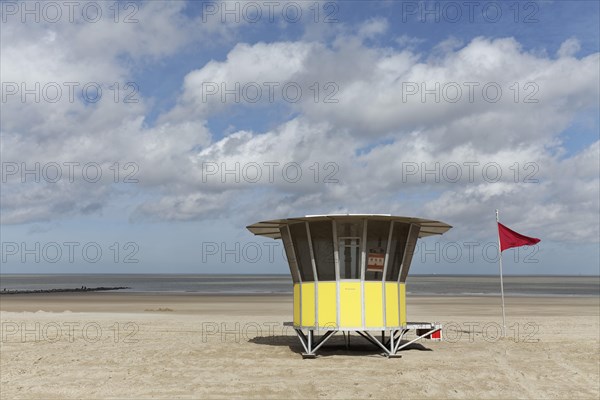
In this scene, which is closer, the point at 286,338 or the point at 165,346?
the point at 165,346

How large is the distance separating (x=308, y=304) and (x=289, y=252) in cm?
168

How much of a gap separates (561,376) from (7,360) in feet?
45.4

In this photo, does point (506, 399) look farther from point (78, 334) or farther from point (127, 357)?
point (78, 334)

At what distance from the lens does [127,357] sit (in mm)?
15789

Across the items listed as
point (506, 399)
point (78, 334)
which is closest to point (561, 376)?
point (506, 399)

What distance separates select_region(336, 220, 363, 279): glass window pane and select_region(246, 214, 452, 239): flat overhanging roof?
1.08ft

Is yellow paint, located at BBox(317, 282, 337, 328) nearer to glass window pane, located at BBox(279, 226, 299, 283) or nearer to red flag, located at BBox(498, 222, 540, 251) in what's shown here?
glass window pane, located at BBox(279, 226, 299, 283)

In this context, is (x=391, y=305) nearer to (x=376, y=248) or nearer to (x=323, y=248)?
(x=376, y=248)

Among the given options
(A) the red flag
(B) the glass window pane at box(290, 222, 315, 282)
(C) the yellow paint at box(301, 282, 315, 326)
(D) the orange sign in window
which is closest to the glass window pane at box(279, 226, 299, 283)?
(B) the glass window pane at box(290, 222, 315, 282)

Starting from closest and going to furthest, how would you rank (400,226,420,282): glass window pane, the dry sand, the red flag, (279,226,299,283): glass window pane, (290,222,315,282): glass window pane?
the dry sand
(290,222,315,282): glass window pane
(400,226,420,282): glass window pane
(279,226,299,283): glass window pane
the red flag

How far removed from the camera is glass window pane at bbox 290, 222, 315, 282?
1652 centimetres

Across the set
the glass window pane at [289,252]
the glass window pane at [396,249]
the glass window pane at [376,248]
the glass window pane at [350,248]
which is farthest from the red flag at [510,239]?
the glass window pane at [289,252]

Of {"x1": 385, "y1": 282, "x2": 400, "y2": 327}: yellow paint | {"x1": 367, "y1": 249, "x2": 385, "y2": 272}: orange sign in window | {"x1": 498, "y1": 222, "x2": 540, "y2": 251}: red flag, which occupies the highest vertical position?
{"x1": 498, "y1": 222, "x2": 540, "y2": 251}: red flag

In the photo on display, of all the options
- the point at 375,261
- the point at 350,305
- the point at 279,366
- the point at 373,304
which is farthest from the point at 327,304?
the point at 279,366
